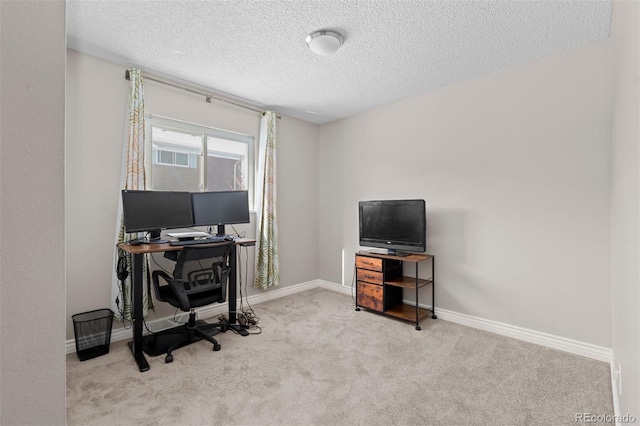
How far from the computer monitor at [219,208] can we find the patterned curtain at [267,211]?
0.48 meters

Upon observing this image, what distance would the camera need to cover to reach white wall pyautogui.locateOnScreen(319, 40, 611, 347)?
93.0 inches

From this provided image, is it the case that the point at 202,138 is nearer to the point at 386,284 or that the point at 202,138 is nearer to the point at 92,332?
the point at 92,332

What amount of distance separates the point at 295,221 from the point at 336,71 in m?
2.15

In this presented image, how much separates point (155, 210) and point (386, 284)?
2452 millimetres

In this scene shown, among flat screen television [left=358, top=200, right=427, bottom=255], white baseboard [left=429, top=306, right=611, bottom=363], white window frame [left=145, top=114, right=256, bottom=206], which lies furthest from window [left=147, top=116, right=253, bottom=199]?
white baseboard [left=429, top=306, right=611, bottom=363]

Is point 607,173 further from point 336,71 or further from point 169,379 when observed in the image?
point 169,379

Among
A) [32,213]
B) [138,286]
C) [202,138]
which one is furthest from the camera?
[202,138]

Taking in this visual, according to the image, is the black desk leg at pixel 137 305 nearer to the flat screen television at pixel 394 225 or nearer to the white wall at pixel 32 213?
the white wall at pixel 32 213

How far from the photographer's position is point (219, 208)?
3113 millimetres

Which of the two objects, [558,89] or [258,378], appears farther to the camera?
[558,89]

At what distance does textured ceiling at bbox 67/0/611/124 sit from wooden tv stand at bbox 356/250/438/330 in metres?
1.92

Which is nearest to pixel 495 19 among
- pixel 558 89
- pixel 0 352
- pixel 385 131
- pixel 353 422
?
pixel 558 89

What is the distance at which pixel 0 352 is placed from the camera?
2.16 ft

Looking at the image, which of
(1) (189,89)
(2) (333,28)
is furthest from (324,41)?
(1) (189,89)
